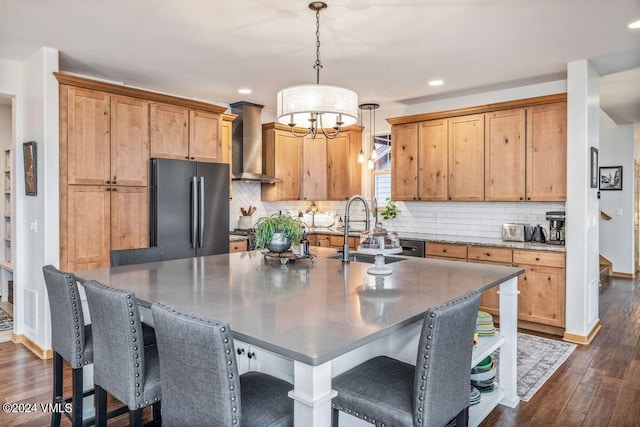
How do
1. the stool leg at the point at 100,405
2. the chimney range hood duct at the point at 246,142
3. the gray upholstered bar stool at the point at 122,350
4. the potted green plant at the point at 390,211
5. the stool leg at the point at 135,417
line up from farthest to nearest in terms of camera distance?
the potted green plant at the point at 390,211
the chimney range hood duct at the point at 246,142
the stool leg at the point at 100,405
the stool leg at the point at 135,417
the gray upholstered bar stool at the point at 122,350

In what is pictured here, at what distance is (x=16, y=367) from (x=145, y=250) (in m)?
1.60

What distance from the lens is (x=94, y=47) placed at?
143 inches

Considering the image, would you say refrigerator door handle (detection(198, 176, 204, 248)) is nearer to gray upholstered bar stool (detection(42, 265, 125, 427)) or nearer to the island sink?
the island sink

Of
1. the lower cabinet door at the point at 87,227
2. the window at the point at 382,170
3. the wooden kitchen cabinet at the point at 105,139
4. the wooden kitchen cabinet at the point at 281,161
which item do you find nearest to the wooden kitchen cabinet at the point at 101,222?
the lower cabinet door at the point at 87,227

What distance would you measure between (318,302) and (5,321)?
183 inches

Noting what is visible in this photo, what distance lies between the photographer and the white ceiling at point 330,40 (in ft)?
9.53

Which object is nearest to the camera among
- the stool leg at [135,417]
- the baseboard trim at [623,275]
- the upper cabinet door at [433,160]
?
the stool leg at [135,417]

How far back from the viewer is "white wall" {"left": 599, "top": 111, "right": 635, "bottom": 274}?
7660 millimetres

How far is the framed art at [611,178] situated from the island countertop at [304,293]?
667cm

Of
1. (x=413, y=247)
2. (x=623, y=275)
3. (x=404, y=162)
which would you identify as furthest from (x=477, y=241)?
(x=623, y=275)

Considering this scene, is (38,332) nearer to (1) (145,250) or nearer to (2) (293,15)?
(1) (145,250)

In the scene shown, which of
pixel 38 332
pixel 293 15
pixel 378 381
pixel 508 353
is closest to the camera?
pixel 378 381

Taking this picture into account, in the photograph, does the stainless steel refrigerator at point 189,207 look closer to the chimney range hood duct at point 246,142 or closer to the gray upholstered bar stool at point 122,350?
the chimney range hood duct at point 246,142

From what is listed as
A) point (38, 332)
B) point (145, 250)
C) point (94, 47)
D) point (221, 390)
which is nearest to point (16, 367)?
point (38, 332)
